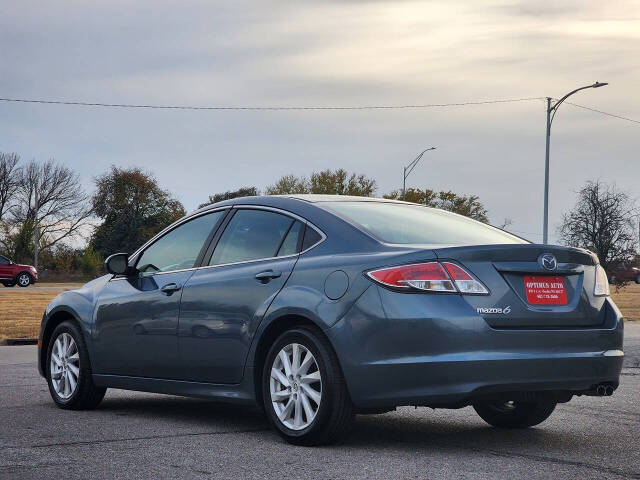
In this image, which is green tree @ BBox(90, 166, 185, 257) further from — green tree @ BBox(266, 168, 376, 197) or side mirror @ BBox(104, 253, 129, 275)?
side mirror @ BBox(104, 253, 129, 275)

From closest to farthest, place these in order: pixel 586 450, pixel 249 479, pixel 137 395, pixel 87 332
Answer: pixel 249 479 → pixel 586 450 → pixel 87 332 → pixel 137 395

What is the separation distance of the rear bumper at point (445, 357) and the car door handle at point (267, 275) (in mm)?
721

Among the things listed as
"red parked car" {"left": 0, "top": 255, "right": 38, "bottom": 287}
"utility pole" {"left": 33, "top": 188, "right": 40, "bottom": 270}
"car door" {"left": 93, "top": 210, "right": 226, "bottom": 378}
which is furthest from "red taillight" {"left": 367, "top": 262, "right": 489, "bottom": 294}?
"utility pole" {"left": 33, "top": 188, "right": 40, "bottom": 270}

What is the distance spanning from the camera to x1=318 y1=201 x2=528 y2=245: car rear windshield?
6.45 metres

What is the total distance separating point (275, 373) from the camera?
6.44 meters

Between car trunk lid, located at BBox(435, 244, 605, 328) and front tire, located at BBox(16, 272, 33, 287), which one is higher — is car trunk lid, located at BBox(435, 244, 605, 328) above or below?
above

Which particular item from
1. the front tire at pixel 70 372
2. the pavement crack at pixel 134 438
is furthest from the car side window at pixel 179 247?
the pavement crack at pixel 134 438

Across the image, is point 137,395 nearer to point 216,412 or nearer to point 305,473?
point 216,412

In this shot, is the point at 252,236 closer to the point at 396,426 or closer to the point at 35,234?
the point at 396,426

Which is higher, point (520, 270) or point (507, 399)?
point (520, 270)

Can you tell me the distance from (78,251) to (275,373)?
84.5 m

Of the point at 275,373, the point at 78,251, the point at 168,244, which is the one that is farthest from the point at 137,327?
the point at 78,251

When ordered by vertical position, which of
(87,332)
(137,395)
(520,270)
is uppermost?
(520,270)

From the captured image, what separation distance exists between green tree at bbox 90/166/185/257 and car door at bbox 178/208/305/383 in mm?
84228
